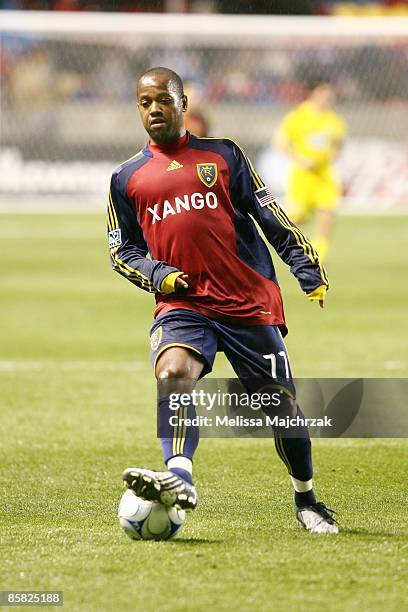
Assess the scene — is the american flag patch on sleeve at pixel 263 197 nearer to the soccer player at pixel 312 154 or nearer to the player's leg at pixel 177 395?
the player's leg at pixel 177 395

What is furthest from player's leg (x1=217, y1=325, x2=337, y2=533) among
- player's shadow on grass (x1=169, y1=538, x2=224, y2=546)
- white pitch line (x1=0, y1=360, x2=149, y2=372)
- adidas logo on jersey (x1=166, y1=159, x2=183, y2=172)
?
white pitch line (x1=0, y1=360, x2=149, y2=372)

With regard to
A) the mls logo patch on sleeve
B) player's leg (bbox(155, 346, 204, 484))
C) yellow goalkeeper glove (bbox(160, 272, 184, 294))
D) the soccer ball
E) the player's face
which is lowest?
the soccer ball

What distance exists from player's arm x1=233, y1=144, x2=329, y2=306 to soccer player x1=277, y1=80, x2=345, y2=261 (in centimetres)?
1233

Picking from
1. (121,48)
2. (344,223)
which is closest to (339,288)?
(344,223)

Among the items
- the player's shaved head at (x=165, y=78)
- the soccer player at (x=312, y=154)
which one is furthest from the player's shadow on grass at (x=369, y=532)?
the soccer player at (x=312, y=154)

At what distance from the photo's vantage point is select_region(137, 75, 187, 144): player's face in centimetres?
534

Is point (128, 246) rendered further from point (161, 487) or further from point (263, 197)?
point (161, 487)

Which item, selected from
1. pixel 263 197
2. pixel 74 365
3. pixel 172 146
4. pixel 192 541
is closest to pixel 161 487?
pixel 192 541

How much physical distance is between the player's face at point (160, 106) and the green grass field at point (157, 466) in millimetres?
1798

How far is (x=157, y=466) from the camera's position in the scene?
712 centimetres

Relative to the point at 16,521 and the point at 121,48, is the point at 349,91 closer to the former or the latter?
the point at 121,48

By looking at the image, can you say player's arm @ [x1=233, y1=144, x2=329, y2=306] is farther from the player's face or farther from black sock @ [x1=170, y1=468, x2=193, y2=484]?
black sock @ [x1=170, y1=468, x2=193, y2=484]

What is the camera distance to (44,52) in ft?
86.1
